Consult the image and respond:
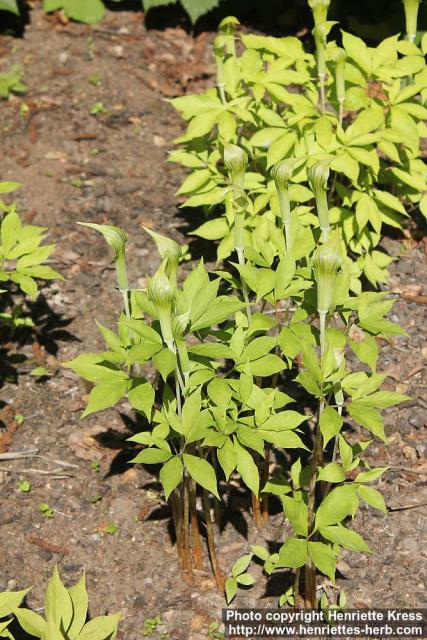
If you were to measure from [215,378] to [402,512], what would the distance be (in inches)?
43.6

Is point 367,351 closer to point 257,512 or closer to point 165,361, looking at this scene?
point 165,361

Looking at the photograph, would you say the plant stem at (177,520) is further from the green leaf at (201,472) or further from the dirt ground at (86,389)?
the green leaf at (201,472)

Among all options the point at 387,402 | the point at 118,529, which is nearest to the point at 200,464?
the point at 387,402

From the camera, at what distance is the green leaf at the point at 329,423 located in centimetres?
234

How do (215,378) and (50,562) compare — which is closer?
(215,378)

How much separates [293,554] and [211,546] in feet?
A: 1.89

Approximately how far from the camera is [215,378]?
2.54m

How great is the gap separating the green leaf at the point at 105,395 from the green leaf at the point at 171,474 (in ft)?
0.84

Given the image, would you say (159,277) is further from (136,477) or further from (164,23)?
(164,23)

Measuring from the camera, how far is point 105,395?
2.44m

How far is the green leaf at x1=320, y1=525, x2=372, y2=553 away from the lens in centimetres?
237

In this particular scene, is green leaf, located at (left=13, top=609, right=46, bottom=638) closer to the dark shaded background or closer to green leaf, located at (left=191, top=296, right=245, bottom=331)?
green leaf, located at (left=191, top=296, right=245, bottom=331)

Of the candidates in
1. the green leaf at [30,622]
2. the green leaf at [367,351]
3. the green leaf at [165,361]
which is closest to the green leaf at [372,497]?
the green leaf at [367,351]

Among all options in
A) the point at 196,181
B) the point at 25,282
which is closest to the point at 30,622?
the point at 25,282
